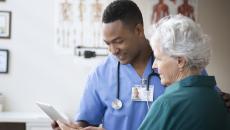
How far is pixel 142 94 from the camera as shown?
1556 mm

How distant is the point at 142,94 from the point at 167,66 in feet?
1.49

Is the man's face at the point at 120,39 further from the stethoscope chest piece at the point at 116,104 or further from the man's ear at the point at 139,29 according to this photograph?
the stethoscope chest piece at the point at 116,104

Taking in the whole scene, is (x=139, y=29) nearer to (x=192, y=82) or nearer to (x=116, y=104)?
(x=116, y=104)

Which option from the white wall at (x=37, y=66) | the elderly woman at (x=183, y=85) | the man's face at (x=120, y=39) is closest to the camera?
the elderly woman at (x=183, y=85)

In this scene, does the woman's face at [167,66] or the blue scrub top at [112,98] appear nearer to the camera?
the woman's face at [167,66]

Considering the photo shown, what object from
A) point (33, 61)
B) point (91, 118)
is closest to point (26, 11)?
point (33, 61)

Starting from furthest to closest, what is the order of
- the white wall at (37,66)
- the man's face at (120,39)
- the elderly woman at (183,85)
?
the white wall at (37,66) < the man's face at (120,39) < the elderly woman at (183,85)

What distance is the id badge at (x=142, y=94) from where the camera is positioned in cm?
157

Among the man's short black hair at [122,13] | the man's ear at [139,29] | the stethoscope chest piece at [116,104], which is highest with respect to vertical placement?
the man's short black hair at [122,13]

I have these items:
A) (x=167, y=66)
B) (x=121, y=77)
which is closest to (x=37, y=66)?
(x=121, y=77)

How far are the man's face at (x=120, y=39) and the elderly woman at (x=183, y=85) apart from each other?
418 millimetres

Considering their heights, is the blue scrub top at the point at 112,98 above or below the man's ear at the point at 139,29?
below

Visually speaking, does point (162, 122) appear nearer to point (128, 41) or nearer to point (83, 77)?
point (128, 41)

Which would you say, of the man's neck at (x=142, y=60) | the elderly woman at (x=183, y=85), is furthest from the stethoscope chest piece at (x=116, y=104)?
the elderly woman at (x=183, y=85)
